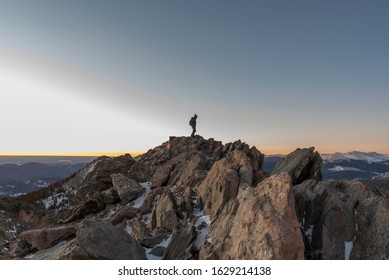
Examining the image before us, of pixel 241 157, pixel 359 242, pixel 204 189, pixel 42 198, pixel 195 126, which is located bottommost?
pixel 42 198

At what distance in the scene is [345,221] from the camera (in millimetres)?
20875

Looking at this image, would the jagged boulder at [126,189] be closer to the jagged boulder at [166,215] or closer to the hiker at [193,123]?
the jagged boulder at [166,215]

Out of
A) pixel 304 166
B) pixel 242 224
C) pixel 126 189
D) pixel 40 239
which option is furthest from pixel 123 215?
pixel 304 166

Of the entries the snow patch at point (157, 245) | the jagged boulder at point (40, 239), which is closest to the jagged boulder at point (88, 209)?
the jagged boulder at point (40, 239)

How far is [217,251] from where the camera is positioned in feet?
61.8

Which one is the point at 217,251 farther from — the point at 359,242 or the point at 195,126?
the point at 195,126

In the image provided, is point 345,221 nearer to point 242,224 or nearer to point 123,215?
point 242,224

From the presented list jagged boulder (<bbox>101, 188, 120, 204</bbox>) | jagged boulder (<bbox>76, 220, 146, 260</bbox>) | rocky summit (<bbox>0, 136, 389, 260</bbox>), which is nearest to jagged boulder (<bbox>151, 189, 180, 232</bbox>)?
rocky summit (<bbox>0, 136, 389, 260</bbox>)

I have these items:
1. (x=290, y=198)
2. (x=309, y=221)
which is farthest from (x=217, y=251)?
(x=309, y=221)

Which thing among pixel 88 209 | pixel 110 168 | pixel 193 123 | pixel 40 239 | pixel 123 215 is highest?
pixel 193 123

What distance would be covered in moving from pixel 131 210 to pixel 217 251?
62.6ft

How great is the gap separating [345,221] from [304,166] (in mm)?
11775

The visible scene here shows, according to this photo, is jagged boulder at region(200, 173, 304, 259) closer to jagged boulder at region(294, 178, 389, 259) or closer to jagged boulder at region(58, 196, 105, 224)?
jagged boulder at region(294, 178, 389, 259)

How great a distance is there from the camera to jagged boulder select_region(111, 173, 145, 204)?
42.9 meters
